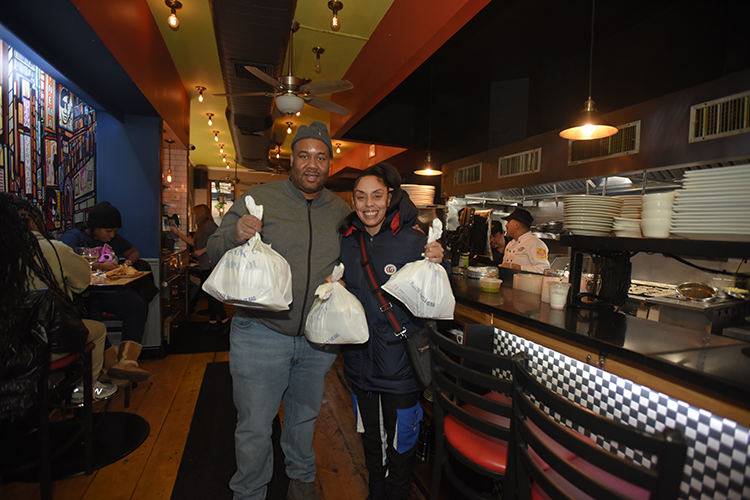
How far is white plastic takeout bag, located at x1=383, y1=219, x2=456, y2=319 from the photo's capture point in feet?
5.36

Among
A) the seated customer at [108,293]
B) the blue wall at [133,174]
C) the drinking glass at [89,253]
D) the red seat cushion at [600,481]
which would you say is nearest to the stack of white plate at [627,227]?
the red seat cushion at [600,481]

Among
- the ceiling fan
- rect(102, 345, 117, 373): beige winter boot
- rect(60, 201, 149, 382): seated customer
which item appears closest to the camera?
rect(102, 345, 117, 373): beige winter boot

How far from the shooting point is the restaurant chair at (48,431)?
6.18 feet

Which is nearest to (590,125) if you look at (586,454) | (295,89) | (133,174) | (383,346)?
(383,346)

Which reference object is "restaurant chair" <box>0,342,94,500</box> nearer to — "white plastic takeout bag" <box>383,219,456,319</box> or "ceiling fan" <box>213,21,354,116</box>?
"white plastic takeout bag" <box>383,219,456,319</box>

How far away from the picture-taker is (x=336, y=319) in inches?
64.6

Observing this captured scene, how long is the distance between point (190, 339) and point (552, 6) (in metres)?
5.52

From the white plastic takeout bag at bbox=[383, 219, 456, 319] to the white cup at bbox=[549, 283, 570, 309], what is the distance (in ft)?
2.92

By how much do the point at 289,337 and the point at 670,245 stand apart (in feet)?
6.09

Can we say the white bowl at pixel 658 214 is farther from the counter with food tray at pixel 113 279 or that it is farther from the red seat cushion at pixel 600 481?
the counter with food tray at pixel 113 279

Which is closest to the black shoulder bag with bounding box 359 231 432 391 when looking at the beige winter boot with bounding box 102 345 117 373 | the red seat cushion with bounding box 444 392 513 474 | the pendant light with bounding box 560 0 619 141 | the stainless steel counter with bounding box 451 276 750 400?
the red seat cushion with bounding box 444 392 513 474

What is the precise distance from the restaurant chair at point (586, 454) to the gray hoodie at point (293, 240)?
40.7 inches

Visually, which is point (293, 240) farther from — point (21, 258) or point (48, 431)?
point (48, 431)

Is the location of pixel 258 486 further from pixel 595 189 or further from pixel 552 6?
pixel 595 189
